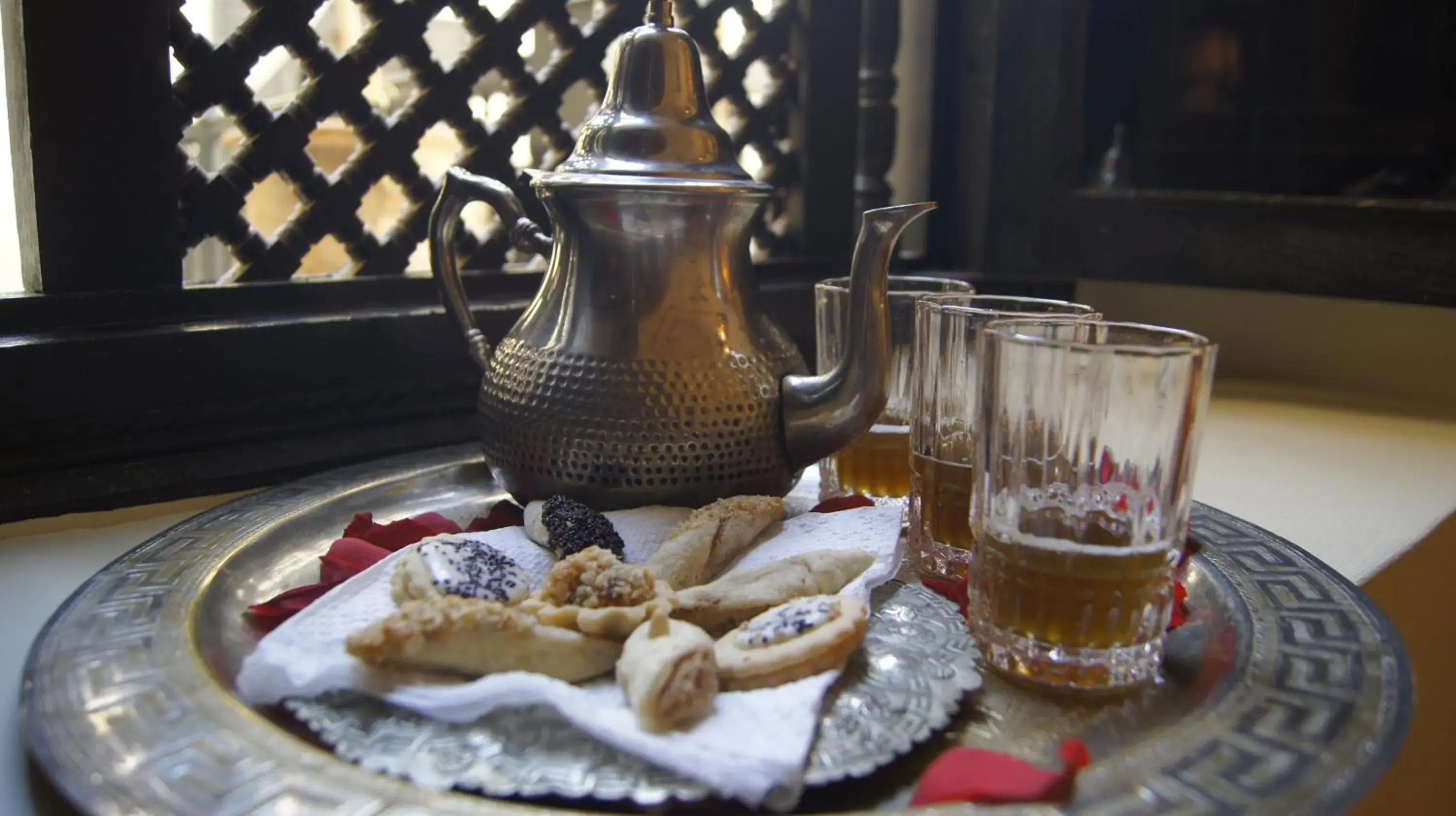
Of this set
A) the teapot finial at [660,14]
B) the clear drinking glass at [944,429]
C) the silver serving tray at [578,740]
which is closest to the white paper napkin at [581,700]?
the silver serving tray at [578,740]

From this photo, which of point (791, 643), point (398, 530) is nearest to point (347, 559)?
point (398, 530)

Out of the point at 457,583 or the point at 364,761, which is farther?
the point at 457,583

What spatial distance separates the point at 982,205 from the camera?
4.98 ft

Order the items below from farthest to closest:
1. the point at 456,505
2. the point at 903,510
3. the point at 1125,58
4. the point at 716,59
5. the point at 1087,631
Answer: the point at 1125,58 < the point at 716,59 < the point at 456,505 < the point at 903,510 < the point at 1087,631

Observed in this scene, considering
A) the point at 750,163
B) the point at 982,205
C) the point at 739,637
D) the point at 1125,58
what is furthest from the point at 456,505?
the point at 1125,58

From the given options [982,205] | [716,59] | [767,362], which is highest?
[716,59]

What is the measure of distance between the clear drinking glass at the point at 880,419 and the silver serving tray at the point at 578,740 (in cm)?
30

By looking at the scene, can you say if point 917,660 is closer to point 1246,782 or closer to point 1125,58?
point 1246,782

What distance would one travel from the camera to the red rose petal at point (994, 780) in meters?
0.39

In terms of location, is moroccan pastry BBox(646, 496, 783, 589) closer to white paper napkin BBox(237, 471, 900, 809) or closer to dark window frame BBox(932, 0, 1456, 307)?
white paper napkin BBox(237, 471, 900, 809)

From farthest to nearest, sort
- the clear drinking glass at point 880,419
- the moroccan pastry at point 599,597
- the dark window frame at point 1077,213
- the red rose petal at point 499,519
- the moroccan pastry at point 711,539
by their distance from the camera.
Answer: the dark window frame at point 1077,213
the clear drinking glass at point 880,419
the red rose petal at point 499,519
the moroccan pastry at point 711,539
the moroccan pastry at point 599,597

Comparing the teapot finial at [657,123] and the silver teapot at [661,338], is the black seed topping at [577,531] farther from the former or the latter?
the teapot finial at [657,123]

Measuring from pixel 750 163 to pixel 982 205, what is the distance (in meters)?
0.32

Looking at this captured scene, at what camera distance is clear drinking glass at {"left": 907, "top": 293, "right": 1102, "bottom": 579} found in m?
0.68
